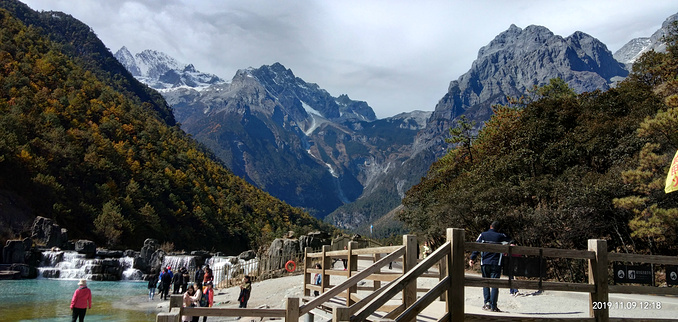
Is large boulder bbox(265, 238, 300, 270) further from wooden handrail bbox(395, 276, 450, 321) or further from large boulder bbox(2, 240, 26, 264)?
wooden handrail bbox(395, 276, 450, 321)

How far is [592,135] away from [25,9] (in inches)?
5702

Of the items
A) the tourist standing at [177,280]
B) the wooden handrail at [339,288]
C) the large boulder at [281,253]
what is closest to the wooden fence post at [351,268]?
the wooden handrail at [339,288]

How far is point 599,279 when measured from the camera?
6320 mm

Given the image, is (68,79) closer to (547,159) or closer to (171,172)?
(171,172)

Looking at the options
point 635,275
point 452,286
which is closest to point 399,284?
point 452,286

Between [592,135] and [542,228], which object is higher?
[592,135]

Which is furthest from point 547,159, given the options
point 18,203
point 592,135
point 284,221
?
point 284,221

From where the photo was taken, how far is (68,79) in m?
70.1

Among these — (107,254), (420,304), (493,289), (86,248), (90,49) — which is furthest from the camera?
(90,49)

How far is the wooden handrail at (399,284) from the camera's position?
5520mm

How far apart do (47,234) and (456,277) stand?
42402 millimetres

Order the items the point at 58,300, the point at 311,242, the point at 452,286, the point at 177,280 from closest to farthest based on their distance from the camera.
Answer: the point at 452,286, the point at 177,280, the point at 58,300, the point at 311,242

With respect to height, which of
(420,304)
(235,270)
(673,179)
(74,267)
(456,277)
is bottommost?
(74,267)

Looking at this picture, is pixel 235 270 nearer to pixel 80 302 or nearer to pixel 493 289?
pixel 80 302
